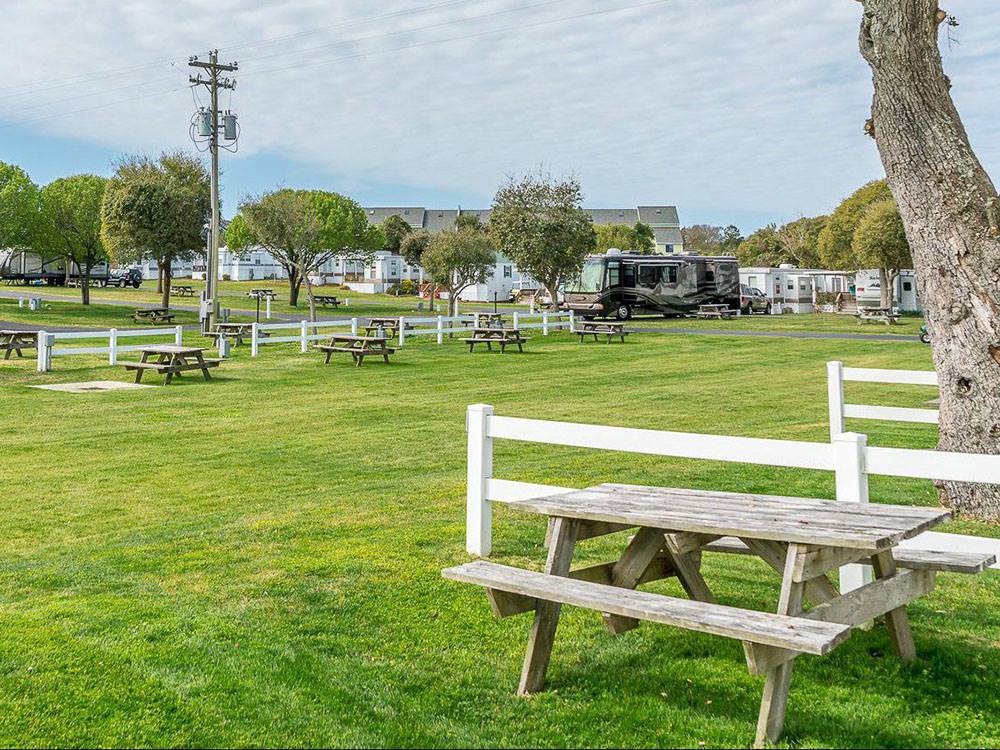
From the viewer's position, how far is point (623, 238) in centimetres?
9056

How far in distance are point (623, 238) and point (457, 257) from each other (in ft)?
163

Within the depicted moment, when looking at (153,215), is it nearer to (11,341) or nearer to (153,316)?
(153,316)

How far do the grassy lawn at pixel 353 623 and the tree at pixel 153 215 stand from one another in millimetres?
33637

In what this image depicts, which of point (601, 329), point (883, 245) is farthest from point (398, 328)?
point (883, 245)

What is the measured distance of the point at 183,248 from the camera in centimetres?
4547

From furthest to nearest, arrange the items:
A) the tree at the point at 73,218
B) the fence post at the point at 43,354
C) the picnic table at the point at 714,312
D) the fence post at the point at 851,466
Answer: the tree at the point at 73,218 < the picnic table at the point at 714,312 < the fence post at the point at 43,354 < the fence post at the point at 851,466

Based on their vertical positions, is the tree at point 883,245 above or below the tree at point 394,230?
below

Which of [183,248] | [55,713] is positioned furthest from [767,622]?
[183,248]

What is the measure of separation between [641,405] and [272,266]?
8708 cm

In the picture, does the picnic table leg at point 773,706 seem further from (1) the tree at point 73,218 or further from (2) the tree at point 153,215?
(1) the tree at point 73,218

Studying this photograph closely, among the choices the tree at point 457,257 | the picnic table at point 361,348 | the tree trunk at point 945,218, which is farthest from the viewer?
the tree at point 457,257

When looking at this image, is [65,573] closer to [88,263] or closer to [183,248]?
[183,248]

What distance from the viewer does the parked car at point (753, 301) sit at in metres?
52.8

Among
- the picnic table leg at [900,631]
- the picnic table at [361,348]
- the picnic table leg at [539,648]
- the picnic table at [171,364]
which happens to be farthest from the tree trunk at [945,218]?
the picnic table at [361,348]
